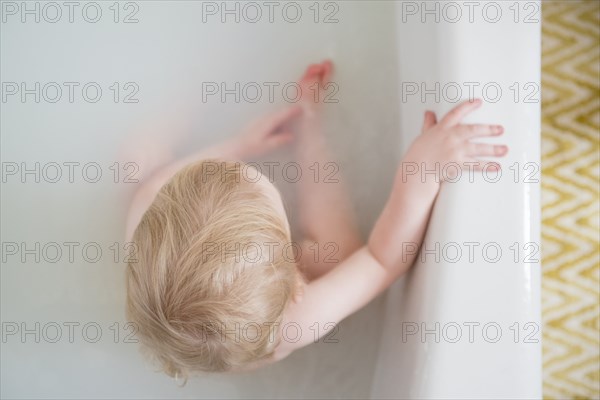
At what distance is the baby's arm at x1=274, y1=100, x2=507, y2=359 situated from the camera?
742 millimetres

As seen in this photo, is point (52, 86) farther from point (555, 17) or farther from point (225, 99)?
point (555, 17)

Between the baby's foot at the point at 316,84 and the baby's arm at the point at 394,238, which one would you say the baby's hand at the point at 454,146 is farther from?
the baby's foot at the point at 316,84

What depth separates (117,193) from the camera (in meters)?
1.02

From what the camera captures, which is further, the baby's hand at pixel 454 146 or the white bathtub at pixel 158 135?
the white bathtub at pixel 158 135

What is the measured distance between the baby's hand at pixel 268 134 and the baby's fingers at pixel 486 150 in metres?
0.37

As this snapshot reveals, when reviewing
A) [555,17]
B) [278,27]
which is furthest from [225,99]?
[555,17]

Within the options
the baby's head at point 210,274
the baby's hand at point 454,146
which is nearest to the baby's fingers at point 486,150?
the baby's hand at point 454,146

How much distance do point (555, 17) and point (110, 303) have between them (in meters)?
0.99

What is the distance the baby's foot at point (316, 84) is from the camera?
1021 mm

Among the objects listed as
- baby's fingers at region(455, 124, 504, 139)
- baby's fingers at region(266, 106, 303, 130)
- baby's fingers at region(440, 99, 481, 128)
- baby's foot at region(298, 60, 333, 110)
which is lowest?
baby's fingers at region(455, 124, 504, 139)

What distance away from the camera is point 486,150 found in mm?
718

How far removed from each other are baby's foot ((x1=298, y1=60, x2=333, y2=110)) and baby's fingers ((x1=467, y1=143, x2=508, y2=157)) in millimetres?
359

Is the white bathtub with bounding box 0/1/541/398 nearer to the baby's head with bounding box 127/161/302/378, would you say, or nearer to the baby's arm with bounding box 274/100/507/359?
the baby's arm with bounding box 274/100/507/359

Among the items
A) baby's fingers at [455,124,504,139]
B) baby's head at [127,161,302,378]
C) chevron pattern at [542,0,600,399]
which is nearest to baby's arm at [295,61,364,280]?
baby's head at [127,161,302,378]
